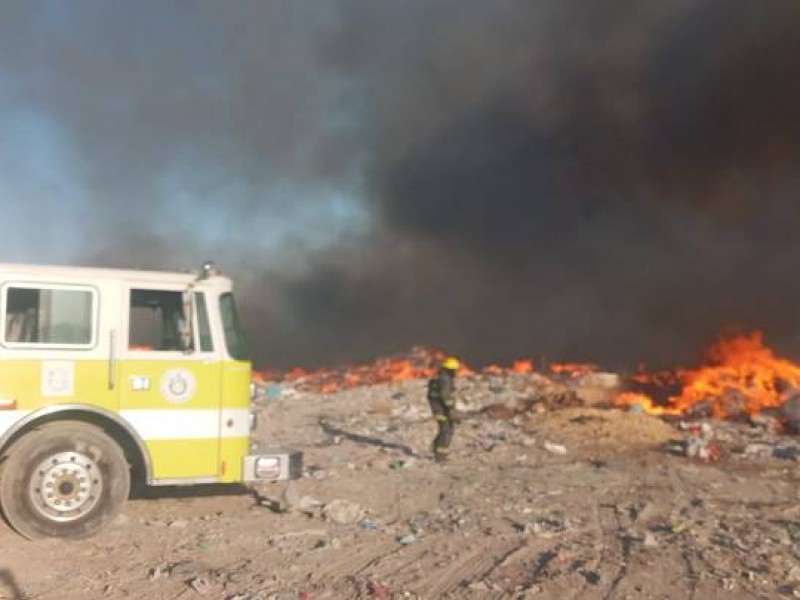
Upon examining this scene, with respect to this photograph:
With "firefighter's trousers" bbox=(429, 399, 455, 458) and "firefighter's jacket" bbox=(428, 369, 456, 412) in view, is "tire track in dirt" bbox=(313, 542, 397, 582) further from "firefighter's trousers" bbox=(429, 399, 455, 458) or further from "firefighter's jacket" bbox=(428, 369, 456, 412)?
"firefighter's jacket" bbox=(428, 369, 456, 412)

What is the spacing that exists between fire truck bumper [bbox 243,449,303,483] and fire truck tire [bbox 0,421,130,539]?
0.96 metres

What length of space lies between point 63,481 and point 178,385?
43.5 inches

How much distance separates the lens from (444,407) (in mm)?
11023

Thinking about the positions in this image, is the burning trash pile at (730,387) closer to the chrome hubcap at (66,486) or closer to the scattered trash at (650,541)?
the scattered trash at (650,541)

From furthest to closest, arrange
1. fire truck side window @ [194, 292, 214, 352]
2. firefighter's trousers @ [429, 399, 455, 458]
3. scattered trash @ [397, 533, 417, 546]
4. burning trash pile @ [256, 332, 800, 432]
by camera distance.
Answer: burning trash pile @ [256, 332, 800, 432] → firefighter's trousers @ [429, 399, 455, 458] → fire truck side window @ [194, 292, 214, 352] → scattered trash @ [397, 533, 417, 546]

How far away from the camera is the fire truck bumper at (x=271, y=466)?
6.94m

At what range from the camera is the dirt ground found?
5.33 metres

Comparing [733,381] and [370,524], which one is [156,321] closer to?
[370,524]

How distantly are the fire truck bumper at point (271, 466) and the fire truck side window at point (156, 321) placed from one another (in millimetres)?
1094

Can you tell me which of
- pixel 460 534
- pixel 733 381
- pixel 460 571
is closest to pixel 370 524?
pixel 460 534

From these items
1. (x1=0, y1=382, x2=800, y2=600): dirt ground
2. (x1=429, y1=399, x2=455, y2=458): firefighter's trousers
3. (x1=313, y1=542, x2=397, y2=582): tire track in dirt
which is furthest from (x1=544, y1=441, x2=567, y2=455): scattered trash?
(x1=313, y1=542, x2=397, y2=582): tire track in dirt

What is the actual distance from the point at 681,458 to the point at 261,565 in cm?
755

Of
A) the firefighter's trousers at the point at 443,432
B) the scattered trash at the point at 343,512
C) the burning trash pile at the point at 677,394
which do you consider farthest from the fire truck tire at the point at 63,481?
the burning trash pile at the point at 677,394

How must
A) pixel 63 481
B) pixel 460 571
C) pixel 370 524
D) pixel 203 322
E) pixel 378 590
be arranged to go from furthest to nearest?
pixel 370 524
pixel 203 322
pixel 63 481
pixel 460 571
pixel 378 590
